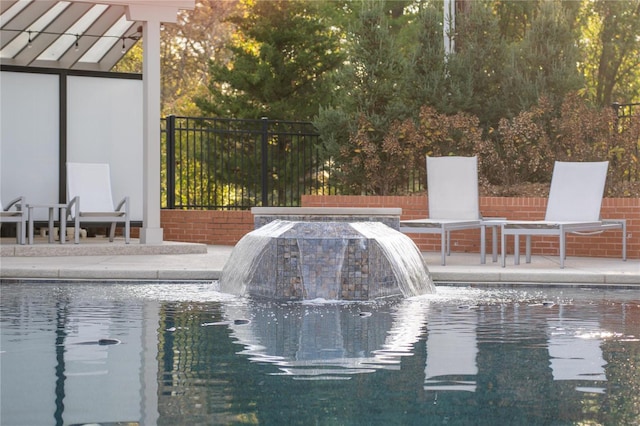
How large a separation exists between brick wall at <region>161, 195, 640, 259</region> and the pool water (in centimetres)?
450

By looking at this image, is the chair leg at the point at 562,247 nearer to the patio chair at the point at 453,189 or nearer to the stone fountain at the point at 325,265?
the patio chair at the point at 453,189

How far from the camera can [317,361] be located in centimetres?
521

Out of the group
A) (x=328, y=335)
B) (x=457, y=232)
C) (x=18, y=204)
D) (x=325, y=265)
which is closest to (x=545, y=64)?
(x=457, y=232)

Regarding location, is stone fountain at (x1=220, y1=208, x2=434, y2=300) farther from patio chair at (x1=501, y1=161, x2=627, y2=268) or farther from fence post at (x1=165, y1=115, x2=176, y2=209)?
fence post at (x1=165, y1=115, x2=176, y2=209)

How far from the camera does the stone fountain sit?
8.52 metres

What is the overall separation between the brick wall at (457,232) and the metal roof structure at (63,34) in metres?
2.46

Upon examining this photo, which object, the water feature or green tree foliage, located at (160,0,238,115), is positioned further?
green tree foliage, located at (160,0,238,115)

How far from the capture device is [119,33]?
14633mm

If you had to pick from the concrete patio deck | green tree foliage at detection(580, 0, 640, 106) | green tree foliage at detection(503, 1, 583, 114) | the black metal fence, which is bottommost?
the concrete patio deck

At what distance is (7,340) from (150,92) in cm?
719

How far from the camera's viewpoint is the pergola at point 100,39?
41.5 ft

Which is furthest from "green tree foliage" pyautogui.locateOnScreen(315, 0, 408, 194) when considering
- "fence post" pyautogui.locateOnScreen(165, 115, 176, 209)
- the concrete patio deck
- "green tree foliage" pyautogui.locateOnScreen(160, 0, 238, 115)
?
"green tree foliage" pyautogui.locateOnScreen(160, 0, 238, 115)

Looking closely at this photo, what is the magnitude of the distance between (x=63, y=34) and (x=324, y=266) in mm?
7047

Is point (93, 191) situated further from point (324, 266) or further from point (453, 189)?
point (324, 266)
